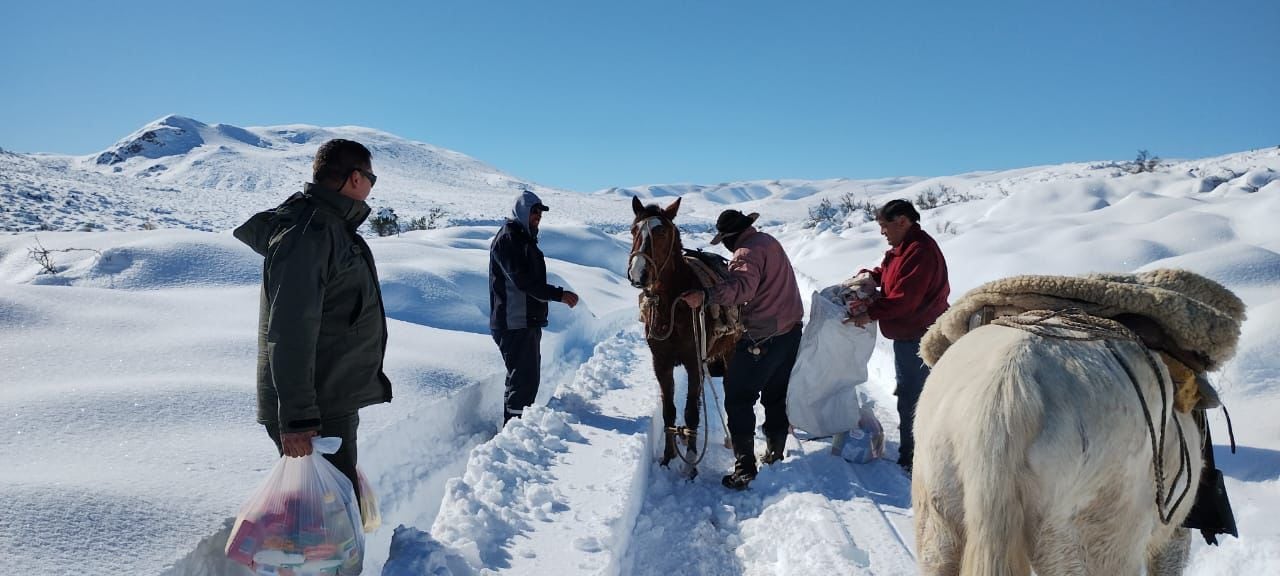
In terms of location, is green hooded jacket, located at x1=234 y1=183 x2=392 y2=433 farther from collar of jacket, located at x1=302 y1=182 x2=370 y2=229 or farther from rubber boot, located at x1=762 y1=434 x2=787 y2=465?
rubber boot, located at x1=762 y1=434 x2=787 y2=465

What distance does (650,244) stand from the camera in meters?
4.36

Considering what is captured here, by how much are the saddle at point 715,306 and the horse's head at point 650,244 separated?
303 millimetres

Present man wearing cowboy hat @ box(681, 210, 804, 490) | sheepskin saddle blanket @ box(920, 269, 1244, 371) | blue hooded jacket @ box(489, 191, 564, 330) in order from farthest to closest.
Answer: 1. blue hooded jacket @ box(489, 191, 564, 330)
2. man wearing cowboy hat @ box(681, 210, 804, 490)
3. sheepskin saddle blanket @ box(920, 269, 1244, 371)

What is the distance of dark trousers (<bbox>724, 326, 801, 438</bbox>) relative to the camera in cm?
450

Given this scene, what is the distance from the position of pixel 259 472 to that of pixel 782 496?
293 centimetres

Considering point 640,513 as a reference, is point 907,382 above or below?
above

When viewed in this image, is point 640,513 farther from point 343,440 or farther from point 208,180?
point 208,180

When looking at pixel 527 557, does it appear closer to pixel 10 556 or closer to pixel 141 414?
pixel 10 556

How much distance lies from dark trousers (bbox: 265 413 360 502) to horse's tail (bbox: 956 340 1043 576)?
2.11 m

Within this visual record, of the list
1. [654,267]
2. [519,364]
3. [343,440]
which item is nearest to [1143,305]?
[654,267]

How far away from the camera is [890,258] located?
4.54 meters

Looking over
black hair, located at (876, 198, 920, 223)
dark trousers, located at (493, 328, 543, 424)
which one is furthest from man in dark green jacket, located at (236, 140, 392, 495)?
black hair, located at (876, 198, 920, 223)

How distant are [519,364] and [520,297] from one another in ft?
1.87

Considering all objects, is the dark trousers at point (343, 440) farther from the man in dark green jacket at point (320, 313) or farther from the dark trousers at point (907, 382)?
the dark trousers at point (907, 382)
